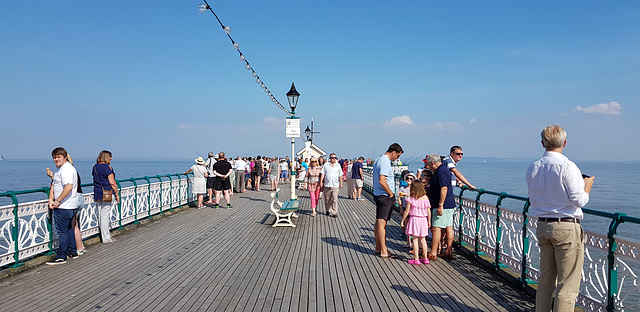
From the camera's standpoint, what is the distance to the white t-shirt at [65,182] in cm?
673

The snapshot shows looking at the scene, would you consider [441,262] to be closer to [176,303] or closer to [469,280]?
[469,280]

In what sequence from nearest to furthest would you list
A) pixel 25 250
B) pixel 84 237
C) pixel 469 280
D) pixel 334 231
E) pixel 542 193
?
pixel 542 193, pixel 469 280, pixel 25 250, pixel 84 237, pixel 334 231

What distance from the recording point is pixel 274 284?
5531mm

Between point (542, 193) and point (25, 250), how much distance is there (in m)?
6.89

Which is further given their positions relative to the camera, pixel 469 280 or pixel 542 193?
pixel 469 280

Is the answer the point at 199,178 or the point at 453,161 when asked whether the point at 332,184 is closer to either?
the point at 199,178

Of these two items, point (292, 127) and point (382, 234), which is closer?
point (382, 234)

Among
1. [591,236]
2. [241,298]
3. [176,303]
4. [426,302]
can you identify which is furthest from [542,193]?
[176,303]

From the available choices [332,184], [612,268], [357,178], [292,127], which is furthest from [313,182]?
[612,268]

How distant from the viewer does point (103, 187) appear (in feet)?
26.9

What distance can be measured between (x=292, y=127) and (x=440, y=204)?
9380 mm

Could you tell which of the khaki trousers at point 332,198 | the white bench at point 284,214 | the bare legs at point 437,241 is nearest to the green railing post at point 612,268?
the bare legs at point 437,241

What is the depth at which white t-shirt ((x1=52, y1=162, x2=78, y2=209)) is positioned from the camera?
6.73 metres

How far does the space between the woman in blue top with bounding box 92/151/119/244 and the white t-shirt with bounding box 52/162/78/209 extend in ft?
3.89
